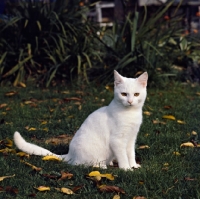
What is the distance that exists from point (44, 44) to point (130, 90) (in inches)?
210

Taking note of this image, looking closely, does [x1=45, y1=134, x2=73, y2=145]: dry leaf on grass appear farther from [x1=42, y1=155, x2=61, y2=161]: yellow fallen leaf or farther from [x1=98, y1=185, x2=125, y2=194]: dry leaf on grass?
[x1=98, y1=185, x2=125, y2=194]: dry leaf on grass

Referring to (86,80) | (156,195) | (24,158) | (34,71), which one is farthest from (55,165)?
(34,71)

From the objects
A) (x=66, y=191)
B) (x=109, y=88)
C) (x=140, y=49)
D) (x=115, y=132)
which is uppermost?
(x=140, y=49)

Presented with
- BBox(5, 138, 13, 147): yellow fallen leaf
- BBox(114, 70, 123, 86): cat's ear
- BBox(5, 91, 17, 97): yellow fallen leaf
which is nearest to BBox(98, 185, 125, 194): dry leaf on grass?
BBox(114, 70, 123, 86): cat's ear

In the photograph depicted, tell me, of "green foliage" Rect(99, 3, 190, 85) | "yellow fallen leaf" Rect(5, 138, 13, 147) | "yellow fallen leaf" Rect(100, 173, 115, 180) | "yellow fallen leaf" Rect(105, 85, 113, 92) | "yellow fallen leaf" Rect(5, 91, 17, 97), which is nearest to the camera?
"yellow fallen leaf" Rect(100, 173, 115, 180)

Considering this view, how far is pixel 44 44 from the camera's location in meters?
9.30

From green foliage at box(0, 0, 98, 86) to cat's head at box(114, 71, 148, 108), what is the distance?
14.2ft

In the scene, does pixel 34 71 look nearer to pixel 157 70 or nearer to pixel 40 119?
pixel 157 70

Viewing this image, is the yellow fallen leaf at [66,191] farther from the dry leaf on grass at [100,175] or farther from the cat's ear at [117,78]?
the cat's ear at [117,78]

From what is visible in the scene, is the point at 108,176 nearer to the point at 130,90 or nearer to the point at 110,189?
the point at 110,189

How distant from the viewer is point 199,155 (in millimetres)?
4566

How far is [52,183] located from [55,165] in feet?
1.32

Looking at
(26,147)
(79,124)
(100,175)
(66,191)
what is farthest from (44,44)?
(66,191)

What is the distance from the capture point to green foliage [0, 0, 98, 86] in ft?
29.0
